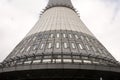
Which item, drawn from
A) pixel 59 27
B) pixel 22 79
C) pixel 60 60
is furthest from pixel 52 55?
pixel 59 27

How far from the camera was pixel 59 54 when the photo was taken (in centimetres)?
4144

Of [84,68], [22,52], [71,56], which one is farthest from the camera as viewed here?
[22,52]

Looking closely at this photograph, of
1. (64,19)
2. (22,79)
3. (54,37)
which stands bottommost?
(22,79)

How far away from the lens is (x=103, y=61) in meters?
42.7

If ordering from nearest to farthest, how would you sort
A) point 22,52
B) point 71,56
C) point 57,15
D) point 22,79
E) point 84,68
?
point 84,68 < point 22,79 < point 71,56 < point 22,52 < point 57,15

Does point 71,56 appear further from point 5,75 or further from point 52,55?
point 5,75

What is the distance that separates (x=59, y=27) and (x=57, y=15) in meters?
5.37

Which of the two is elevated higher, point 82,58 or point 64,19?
point 64,19

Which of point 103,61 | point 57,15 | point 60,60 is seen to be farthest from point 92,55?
point 57,15

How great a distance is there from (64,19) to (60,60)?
16542mm

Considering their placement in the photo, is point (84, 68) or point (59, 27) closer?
point (84, 68)

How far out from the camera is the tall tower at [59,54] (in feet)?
121

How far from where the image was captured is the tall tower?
36.8 meters

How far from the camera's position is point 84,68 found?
119 ft
